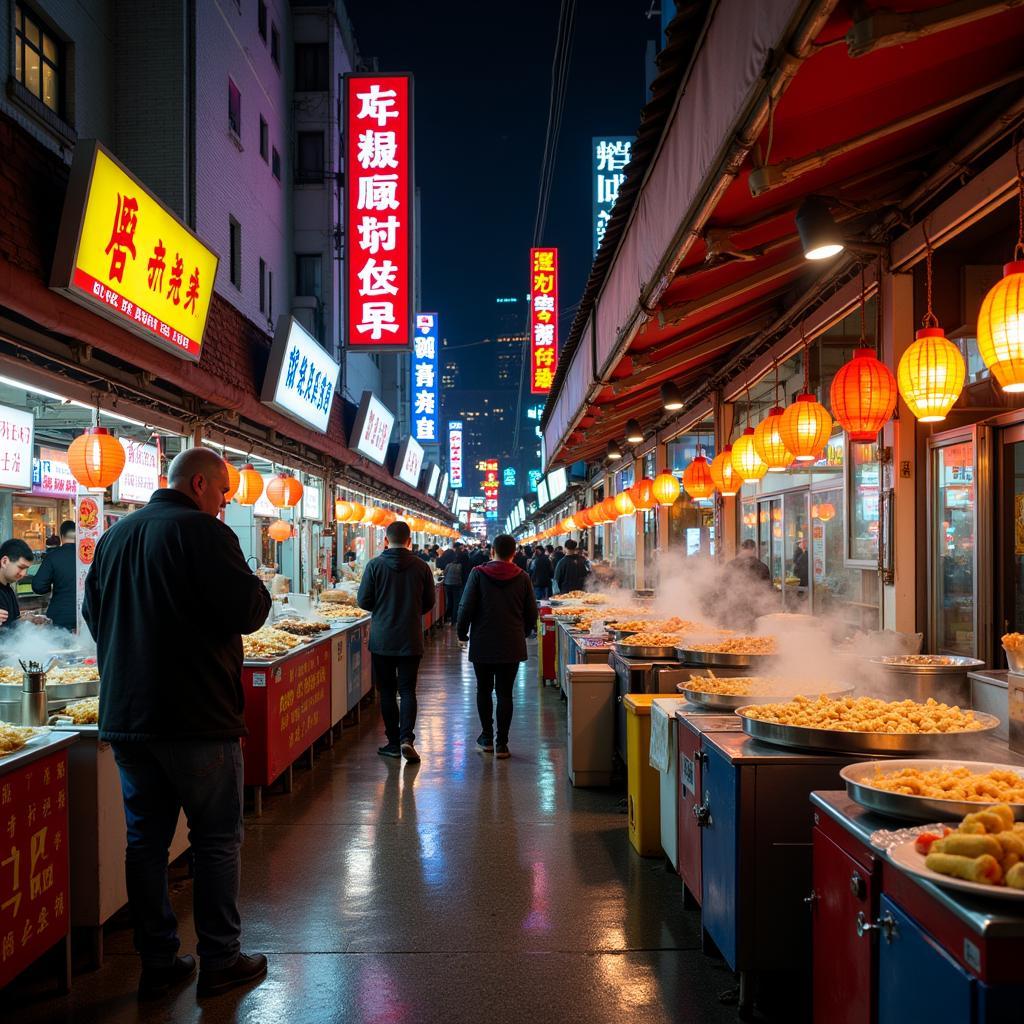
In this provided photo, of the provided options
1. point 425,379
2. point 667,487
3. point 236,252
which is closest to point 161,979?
point 667,487

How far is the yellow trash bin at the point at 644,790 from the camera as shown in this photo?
6090 millimetres

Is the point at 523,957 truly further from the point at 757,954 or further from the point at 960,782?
the point at 960,782

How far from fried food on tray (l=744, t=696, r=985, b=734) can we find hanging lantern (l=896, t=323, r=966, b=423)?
1810mm

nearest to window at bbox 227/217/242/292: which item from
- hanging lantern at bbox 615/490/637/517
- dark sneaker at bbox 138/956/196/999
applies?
hanging lantern at bbox 615/490/637/517

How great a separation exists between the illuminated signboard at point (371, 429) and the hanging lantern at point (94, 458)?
404 inches

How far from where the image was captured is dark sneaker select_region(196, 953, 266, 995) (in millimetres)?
4215

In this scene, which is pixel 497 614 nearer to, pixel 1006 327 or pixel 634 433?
pixel 634 433

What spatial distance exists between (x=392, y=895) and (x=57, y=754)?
2.22m

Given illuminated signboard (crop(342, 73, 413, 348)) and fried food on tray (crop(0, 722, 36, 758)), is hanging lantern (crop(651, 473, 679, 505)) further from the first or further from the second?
fried food on tray (crop(0, 722, 36, 758))

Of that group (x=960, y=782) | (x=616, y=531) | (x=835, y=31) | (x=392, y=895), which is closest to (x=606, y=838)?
(x=392, y=895)

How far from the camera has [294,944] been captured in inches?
187

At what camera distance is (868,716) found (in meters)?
4.18

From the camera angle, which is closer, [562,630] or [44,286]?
[44,286]

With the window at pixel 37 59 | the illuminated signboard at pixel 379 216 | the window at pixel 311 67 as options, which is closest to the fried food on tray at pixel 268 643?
the illuminated signboard at pixel 379 216
